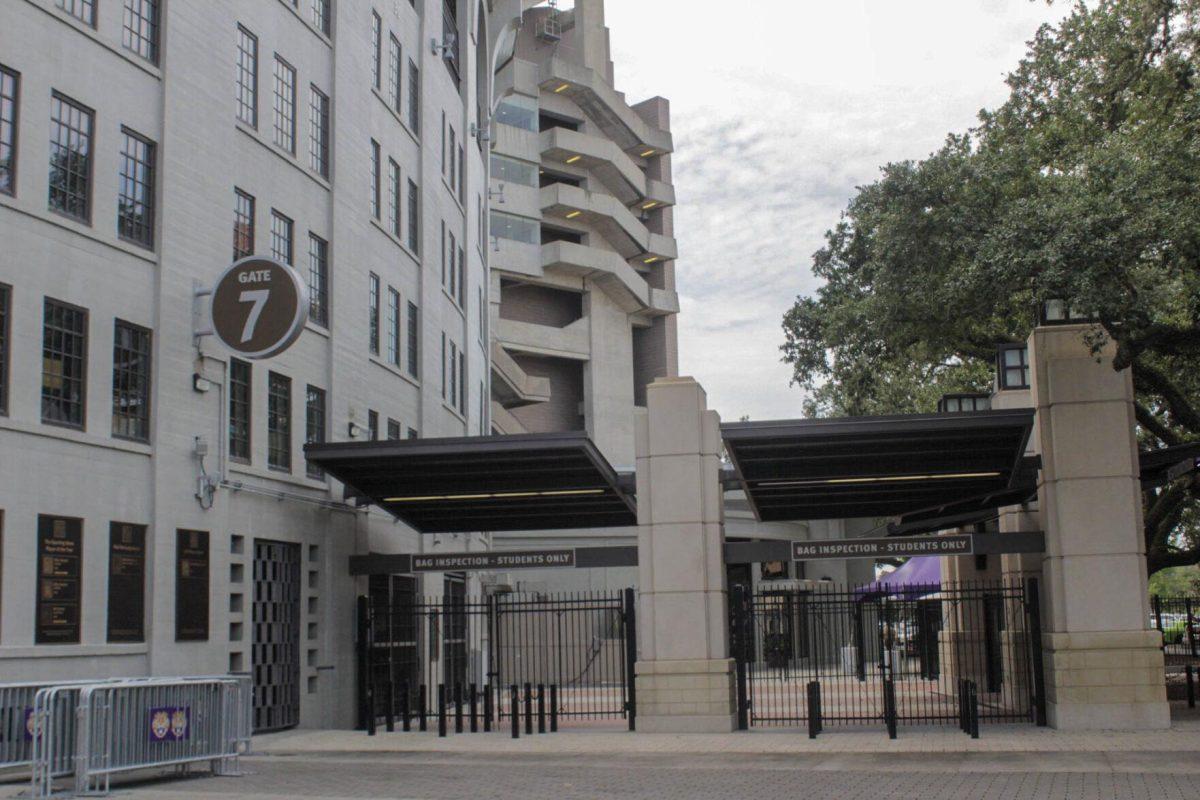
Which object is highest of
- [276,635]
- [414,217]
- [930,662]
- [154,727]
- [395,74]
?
[395,74]

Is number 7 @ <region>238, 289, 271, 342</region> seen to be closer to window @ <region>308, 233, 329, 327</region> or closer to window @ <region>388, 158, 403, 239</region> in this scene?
window @ <region>308, 233, 329, 327</region>

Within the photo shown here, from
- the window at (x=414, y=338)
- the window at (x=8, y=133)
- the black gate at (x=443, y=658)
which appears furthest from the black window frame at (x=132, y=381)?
the window at (x=414, y=338)

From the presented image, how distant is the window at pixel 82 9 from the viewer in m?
19.9

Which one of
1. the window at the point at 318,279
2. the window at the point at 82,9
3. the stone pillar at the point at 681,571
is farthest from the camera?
the window at the point at 318,279

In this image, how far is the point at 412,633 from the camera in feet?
95.6

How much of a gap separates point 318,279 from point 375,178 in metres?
4.35

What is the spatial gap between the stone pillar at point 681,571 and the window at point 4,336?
9.94 meters

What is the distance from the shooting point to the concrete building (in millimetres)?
18484

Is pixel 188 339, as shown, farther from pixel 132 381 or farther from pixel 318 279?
pixel 318 279

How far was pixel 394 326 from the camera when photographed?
31781 mm

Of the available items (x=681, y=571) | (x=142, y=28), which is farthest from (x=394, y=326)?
(x=681, y=571)

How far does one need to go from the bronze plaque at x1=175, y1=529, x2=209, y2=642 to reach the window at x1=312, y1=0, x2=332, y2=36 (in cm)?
1156

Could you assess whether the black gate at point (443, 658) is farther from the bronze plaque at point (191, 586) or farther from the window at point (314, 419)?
the bronze plaque at point (191, 586)

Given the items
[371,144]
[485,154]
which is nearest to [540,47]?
[485,154]
